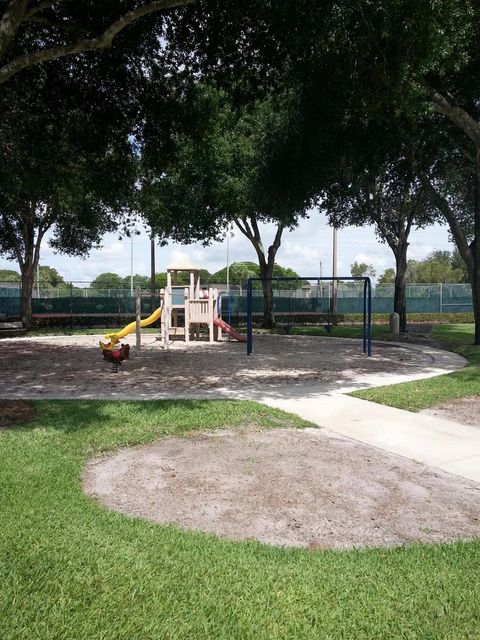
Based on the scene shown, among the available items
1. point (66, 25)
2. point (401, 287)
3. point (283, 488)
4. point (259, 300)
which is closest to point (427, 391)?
point (283, 488)

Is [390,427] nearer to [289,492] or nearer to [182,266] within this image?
[289,492]

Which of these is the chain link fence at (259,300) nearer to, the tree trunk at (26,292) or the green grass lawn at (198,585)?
the tree trunk at (26,292)

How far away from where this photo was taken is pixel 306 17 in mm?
8555

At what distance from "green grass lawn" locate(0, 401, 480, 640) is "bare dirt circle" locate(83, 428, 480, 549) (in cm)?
30

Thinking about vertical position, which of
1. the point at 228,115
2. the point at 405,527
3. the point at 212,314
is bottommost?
the point at 405,527

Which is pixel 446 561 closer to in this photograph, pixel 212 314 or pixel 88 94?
pixel 88 94

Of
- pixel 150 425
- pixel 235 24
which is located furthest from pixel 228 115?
pixel 150 425

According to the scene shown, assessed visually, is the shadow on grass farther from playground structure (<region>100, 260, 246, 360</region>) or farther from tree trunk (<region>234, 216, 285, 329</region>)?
tree trunk (<region>234, 216, 285, 329</region>)

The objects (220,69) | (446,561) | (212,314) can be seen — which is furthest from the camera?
(212,314)

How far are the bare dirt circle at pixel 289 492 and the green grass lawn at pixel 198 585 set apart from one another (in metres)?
0.30

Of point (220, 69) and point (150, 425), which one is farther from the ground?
point (220, 69)

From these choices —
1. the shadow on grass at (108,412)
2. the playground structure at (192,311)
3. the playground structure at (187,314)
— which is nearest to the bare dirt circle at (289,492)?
the shadow on grass at (108,412)

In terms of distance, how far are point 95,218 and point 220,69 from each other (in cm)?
1154

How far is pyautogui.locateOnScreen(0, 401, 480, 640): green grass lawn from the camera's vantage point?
252 cm
